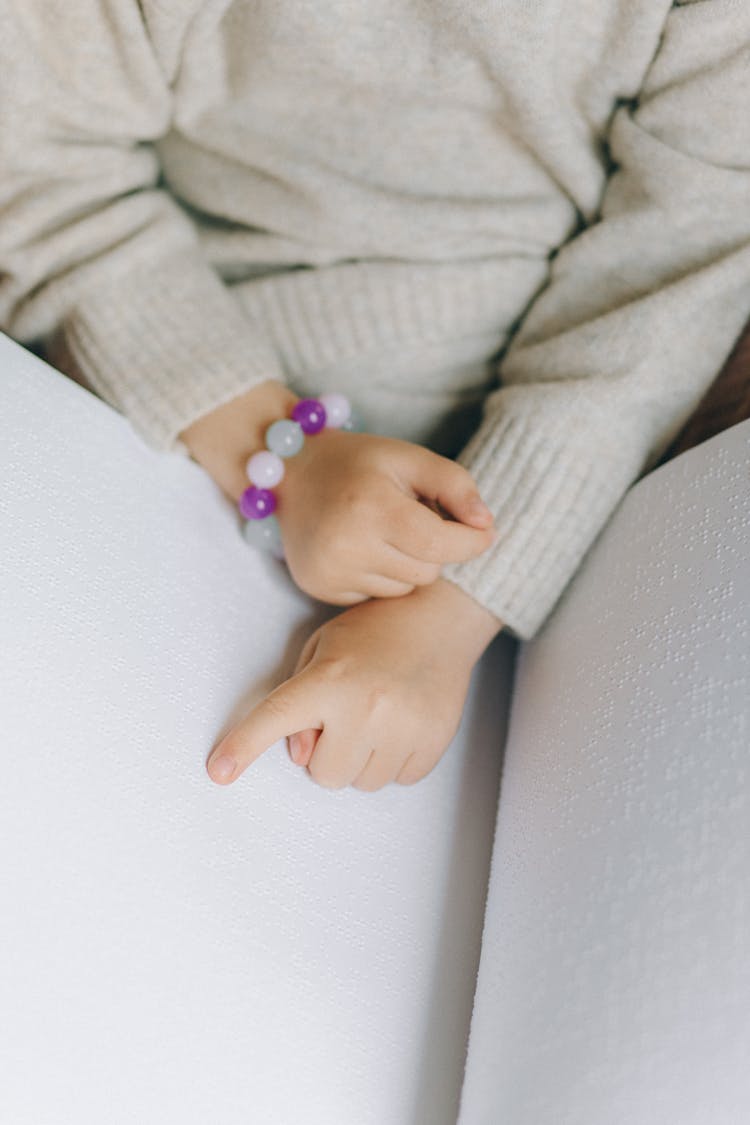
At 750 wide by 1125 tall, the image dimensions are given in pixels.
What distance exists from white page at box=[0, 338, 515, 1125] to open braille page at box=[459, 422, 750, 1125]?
0.03m

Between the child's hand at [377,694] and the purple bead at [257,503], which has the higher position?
the purple bead at [257,503]

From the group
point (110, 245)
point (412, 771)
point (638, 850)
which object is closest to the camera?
point (638, 850)

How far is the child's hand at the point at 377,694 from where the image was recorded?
446mm

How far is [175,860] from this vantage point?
39 cm

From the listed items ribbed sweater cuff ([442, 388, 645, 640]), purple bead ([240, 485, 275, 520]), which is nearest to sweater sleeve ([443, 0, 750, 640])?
ribbed sweater cuff ([442, 388, 645, 640])

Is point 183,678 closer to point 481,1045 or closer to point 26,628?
point 26,628

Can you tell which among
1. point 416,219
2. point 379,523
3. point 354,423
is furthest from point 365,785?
point 416,219

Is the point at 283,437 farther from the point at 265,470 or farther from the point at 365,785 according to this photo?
the point at 365,785

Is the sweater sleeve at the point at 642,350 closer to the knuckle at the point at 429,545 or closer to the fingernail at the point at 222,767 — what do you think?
the knuckle at the point at 429,545

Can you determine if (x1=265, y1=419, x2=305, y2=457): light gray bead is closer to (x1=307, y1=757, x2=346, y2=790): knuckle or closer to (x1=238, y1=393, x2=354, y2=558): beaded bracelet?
(x1=238, y1=393, x2=354, y2=558): beaded bracelet

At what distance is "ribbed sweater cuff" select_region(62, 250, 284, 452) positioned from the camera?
547mm

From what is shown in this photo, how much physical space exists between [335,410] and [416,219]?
12cm

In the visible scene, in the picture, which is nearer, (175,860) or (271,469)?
(175,860)

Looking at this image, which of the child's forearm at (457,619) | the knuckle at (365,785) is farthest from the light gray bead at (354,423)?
the knuckle at (365,785)
